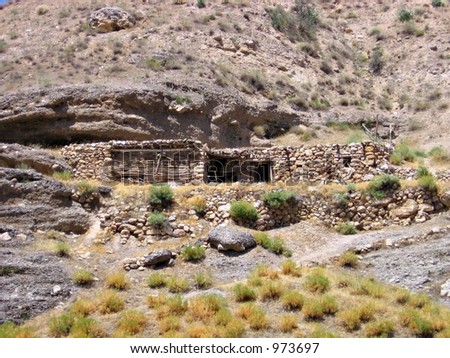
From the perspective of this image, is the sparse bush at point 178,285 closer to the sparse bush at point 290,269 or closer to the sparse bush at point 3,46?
the sparse bush at point 290,269

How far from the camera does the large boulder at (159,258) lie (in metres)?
15.3

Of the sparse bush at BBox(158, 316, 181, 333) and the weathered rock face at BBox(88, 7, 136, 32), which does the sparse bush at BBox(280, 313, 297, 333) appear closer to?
the sparse bush at BBox(158, 316, 181, 333)

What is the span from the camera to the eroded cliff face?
991 inches

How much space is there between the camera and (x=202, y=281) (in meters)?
14.0

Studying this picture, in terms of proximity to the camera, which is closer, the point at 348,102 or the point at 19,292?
the point at 19,292

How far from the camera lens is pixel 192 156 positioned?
846 inches

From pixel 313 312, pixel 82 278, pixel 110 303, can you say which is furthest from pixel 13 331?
pixel 313 312

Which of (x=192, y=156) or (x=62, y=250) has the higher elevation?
(x=192, y=156)

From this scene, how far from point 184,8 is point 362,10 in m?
16.4

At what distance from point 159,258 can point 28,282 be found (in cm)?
329

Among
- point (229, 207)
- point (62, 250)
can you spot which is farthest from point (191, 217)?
point (62, 250)

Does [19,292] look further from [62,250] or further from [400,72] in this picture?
[400,72]

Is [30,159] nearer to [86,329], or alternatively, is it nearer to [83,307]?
[83,307]

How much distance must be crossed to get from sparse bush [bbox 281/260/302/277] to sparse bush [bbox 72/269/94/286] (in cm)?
457
